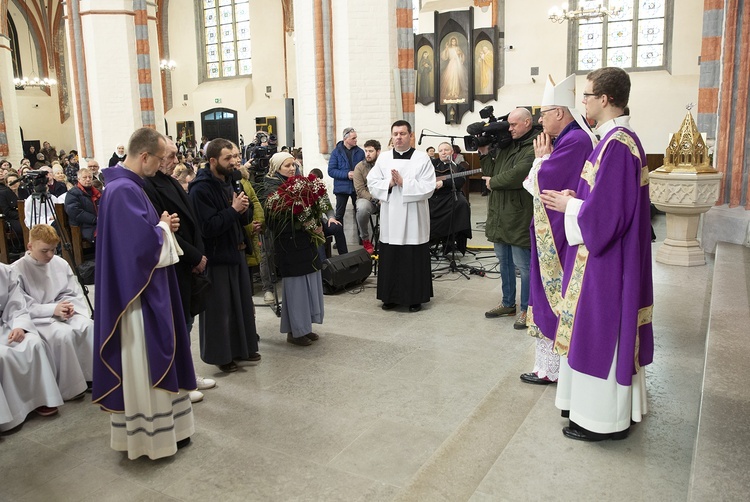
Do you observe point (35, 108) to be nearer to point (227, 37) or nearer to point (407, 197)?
point (227, 37)

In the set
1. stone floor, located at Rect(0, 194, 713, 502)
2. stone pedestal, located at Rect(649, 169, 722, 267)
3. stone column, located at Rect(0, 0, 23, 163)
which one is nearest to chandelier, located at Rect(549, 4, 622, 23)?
stone pedestal, located at Rect(649, 169, 722, 267)

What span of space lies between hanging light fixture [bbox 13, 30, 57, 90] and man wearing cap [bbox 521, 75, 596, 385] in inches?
1013

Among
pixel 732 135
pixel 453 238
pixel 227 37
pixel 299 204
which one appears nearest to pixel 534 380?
pixel 299 204

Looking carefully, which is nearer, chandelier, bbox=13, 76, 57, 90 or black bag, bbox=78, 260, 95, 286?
black bag, bbox=78, 260, 95, 286

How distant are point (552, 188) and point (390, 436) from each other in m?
1.71

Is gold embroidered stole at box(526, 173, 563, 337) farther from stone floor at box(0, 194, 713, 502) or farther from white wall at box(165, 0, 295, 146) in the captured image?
white wall at box(165, 0, 295, 146)

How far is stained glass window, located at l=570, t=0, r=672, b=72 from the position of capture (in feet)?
50.8

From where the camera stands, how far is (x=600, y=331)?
280 centimetres

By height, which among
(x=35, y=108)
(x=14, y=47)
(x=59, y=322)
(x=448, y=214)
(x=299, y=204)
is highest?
(x=14, y=47)

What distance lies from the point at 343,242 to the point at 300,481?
4.69m

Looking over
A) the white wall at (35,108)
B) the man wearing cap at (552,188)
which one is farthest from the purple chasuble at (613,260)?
the white wall at (35,108)

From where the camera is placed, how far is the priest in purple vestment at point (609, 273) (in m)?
2.74

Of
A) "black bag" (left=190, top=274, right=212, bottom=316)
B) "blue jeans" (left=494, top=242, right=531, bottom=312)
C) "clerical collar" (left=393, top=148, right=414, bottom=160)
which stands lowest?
"blue jeans" (left=494, top=242, right=531, bottom=312)

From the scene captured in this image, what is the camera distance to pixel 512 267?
558 centimetres
